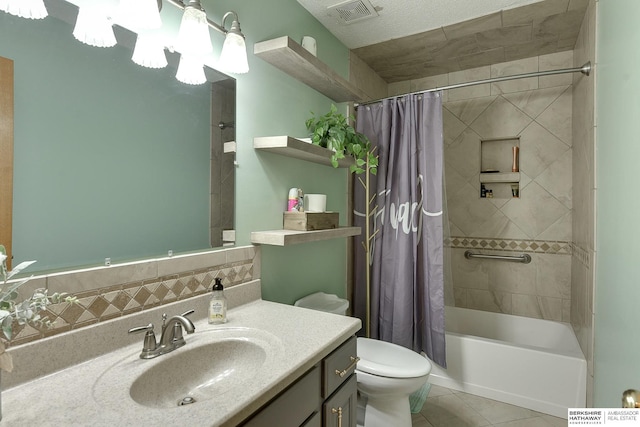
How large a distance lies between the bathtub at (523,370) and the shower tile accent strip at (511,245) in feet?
1.85

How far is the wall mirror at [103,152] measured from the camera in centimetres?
83

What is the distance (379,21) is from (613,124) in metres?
1.36

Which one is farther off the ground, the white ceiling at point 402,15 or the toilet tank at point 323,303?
the white ceiling at point 402,15

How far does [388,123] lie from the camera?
2344 millimetres

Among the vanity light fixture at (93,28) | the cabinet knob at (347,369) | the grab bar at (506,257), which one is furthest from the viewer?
the grab bar at (506,257)

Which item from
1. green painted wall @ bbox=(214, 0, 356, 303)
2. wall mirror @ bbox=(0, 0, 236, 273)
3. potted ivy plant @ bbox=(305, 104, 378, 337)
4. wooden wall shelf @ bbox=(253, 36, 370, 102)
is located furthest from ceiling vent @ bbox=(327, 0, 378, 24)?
wall mirror @ bbox=(0, 0, 236, 273)

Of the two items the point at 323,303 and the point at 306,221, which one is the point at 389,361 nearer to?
the point at 323,303

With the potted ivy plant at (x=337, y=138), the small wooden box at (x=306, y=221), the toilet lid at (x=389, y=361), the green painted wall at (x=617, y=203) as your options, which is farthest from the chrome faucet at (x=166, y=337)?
the green painted wall at (x=617, y=203)

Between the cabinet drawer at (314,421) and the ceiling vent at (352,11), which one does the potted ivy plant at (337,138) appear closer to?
the ceiling vent at (352,11)

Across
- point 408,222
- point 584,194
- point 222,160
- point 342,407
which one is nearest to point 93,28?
point 222,160

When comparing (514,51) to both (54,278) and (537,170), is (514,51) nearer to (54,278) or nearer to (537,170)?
(537,170)

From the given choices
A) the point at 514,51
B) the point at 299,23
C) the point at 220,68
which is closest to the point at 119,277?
the point at 220,68

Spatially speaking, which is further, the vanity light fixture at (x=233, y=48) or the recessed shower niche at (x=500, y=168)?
the recessed shower niche at (x=500, y=168)

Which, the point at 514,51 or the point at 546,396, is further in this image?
the point at 514,51
